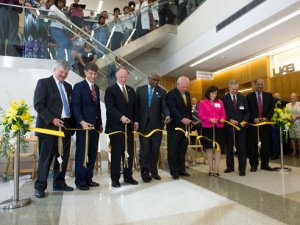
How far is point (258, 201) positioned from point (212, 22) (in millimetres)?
6178

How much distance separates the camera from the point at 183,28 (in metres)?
9.54

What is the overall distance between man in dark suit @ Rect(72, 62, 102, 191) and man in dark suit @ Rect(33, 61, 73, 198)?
13 cm

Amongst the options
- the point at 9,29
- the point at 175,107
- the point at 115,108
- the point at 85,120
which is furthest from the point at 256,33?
the point at 9,29

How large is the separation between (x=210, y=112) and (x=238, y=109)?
22.3 inches

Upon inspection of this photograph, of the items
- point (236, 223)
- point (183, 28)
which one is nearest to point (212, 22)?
Result: point (183, 28)

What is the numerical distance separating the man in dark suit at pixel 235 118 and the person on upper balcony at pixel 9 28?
4500 millimetres

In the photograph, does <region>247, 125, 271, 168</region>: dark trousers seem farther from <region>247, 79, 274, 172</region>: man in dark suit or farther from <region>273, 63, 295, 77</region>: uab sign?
<region>273, 63, 295, 77</region>: uab sign

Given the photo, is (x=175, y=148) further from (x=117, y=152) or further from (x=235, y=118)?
(x=235, y=118)

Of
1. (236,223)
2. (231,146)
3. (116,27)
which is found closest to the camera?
(236,223)

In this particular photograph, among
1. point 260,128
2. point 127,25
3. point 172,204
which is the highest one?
point 127,25

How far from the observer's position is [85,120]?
137 inches

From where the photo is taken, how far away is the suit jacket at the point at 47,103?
3.12m

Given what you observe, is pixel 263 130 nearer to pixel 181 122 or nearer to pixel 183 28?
pixel 181 122

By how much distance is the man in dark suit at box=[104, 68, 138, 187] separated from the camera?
3.55 meters
